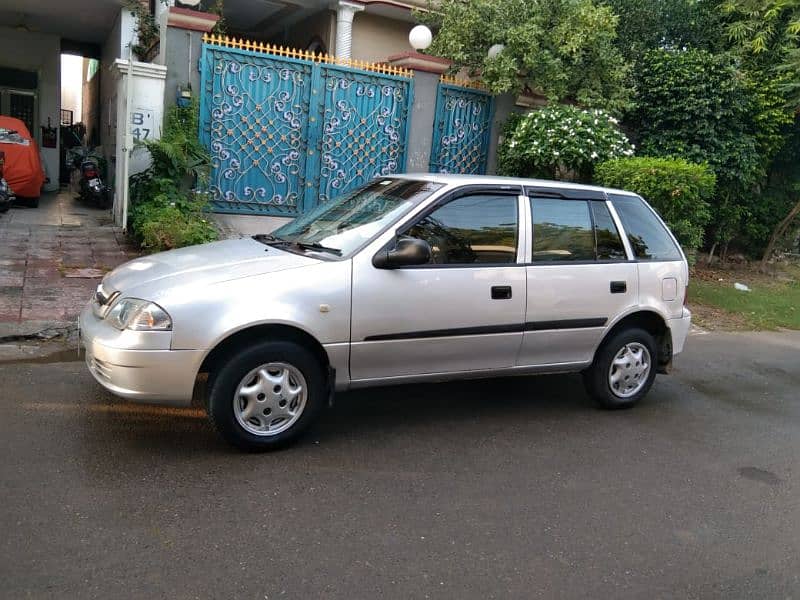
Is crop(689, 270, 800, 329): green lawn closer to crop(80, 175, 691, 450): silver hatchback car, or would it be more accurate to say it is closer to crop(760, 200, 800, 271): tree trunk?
crop(760, 200, 800, 271): tree trunk

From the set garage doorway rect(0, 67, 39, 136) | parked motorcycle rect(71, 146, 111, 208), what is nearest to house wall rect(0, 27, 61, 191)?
garage doorway rect(0, 67, 39, 136)

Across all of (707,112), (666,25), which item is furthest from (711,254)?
(666,25)

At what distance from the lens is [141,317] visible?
13.0ft

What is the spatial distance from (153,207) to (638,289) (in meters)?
6.32

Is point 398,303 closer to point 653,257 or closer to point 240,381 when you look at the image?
point 240,381

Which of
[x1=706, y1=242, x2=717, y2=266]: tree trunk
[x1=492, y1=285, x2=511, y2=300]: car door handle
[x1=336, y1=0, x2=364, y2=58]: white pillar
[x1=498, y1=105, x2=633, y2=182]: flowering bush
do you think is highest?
[x1=336, y1=0, x2=364, y2=58]: white pillar

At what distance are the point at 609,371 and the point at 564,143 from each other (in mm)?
5566

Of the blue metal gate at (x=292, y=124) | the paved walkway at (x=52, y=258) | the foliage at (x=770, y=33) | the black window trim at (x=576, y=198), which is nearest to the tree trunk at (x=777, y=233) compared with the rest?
the foliage at (x=770, y=33)

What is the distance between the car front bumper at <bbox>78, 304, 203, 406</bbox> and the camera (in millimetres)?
3914

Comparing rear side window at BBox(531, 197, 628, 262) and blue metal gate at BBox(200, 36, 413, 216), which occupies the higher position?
blue metal gate at BBox(200, 36, 413, 216)

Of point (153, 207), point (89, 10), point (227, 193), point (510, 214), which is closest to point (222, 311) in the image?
point (510, 214)

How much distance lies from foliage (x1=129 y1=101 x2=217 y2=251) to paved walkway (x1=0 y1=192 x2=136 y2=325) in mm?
573

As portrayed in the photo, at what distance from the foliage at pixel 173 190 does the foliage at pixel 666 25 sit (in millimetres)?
7657

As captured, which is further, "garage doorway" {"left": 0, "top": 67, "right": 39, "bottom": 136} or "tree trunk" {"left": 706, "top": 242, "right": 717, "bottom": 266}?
"garage doorway" {"left": 0, "top": 67, "right": 39, "bottom": 136}
